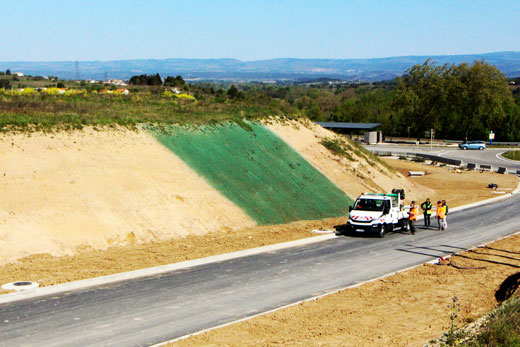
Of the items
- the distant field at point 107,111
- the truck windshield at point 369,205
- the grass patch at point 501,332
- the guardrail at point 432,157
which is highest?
the distant field at point 107,111

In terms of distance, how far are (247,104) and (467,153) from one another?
4323 cm

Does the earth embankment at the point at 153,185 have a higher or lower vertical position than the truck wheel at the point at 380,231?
higher

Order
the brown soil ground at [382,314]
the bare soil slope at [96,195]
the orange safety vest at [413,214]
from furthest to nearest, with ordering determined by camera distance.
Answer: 1. the orange safety vest at [413,214]
2. the bare soil slope at [96,195]
3. the brown soil ground at [382,314]

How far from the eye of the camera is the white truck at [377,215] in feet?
87.5

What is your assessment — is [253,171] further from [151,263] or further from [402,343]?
[402,343]

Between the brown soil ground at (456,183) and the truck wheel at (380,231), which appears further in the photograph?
the brown soil ground at (456,183)

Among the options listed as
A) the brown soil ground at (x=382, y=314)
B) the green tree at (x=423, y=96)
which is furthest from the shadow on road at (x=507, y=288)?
the green tree at (x=423, y=96)

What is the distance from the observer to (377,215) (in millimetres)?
26797

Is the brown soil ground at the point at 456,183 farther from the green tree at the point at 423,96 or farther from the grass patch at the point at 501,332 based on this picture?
the green tree at the point at 423,96

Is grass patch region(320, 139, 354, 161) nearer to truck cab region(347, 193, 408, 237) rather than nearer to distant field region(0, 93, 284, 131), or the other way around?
distant field region(0, 93, 284, 131)

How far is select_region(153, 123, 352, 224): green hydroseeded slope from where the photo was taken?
104ft

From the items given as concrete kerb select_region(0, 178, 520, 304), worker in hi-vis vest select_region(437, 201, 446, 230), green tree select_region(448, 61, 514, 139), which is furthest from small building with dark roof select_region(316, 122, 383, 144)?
concrete kerb select_region(0, 178, 520, 304)

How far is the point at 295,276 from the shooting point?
65.0ft

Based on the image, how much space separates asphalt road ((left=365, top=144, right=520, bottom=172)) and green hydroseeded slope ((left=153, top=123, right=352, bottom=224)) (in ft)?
110
